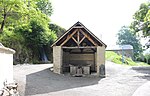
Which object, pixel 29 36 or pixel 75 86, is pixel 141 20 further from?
pixel 75 86

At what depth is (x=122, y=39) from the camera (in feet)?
253

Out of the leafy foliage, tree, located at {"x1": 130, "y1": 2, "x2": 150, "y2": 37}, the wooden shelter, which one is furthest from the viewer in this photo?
tree, located at {"x1": 130, "y1": 2, "x2": 150, "y2": 37}

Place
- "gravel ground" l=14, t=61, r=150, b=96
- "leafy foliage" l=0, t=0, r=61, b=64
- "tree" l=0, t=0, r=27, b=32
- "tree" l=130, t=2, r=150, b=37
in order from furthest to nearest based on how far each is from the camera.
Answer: "tree" l=130, t=2, r=150, b=37 → "leafy foliage" l=0, t=0, r=61, b=64 → "tree" l=0, t=0, r=27, b=32 → "gravel ground" l=14, t=61, r=150, b=96

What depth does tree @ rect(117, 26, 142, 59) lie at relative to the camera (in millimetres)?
68162

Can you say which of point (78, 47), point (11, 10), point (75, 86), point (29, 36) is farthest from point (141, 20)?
point (75, 86)

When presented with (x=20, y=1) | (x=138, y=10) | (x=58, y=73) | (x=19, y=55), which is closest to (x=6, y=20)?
(x=20, y=1)

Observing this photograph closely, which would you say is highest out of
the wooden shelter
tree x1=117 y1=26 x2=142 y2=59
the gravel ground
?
tree x1=117 y1=26 x2=142 y2=59

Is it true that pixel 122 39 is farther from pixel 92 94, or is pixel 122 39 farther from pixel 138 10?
pixel 92 94

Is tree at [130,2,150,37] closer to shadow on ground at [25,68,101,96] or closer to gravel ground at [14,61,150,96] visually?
gravel ground at [14,61,150,96]

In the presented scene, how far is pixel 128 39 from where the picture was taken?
2904 inches

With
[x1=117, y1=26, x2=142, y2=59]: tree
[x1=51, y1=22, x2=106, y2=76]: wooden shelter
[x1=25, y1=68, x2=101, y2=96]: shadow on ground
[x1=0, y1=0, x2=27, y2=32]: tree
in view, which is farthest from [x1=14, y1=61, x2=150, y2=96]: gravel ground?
[x1=117, y1=26, x2=142, y2=59]: tree

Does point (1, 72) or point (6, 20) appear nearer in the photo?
point (1, 72)

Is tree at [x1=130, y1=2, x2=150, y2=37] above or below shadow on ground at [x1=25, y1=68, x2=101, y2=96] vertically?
above

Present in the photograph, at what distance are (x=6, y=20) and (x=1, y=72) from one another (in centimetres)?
1027
